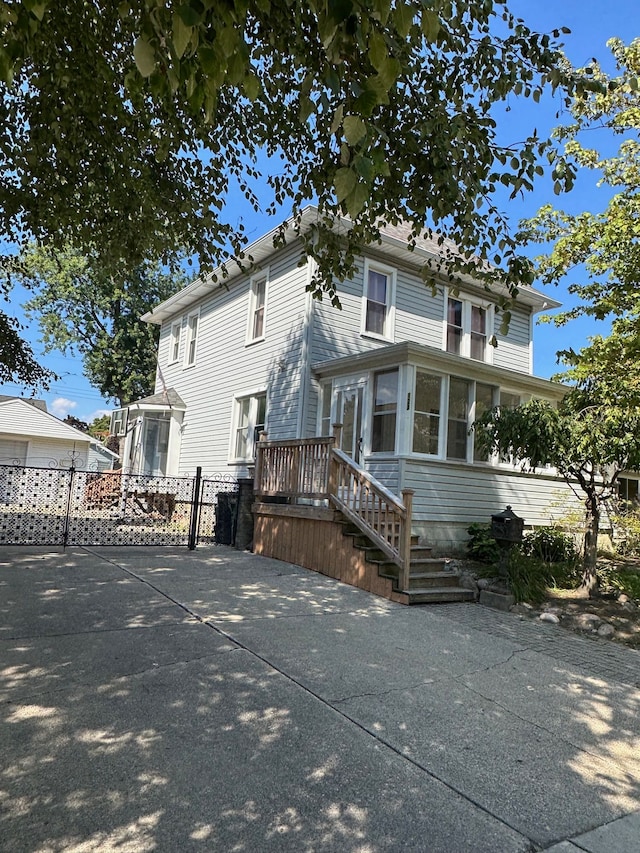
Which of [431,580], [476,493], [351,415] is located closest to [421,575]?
[431,580]

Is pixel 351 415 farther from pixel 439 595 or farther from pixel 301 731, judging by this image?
pixel 301 731

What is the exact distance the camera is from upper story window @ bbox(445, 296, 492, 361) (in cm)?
1418

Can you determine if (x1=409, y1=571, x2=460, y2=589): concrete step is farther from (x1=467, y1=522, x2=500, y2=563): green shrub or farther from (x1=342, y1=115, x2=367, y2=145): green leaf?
(x1=342, y1=115, x2=367, y2=145): green leaf

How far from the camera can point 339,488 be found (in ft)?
27.7

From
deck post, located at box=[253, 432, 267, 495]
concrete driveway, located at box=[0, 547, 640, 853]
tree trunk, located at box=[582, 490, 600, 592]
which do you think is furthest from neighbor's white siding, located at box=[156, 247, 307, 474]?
concrete driveway, located at box=[0, 547, 640, 853]

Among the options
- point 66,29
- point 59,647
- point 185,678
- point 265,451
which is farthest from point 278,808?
point 265,451

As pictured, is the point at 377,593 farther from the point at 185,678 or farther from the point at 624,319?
the point at 624,319

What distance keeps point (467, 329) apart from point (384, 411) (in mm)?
4904

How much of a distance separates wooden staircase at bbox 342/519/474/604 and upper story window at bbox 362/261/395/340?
249 inches

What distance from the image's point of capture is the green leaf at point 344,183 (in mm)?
2033

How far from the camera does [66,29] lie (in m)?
4.49

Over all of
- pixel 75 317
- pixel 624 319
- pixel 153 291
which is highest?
pixel 153 291

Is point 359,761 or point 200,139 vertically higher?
point 200,139

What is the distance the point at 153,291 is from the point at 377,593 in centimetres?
2516
